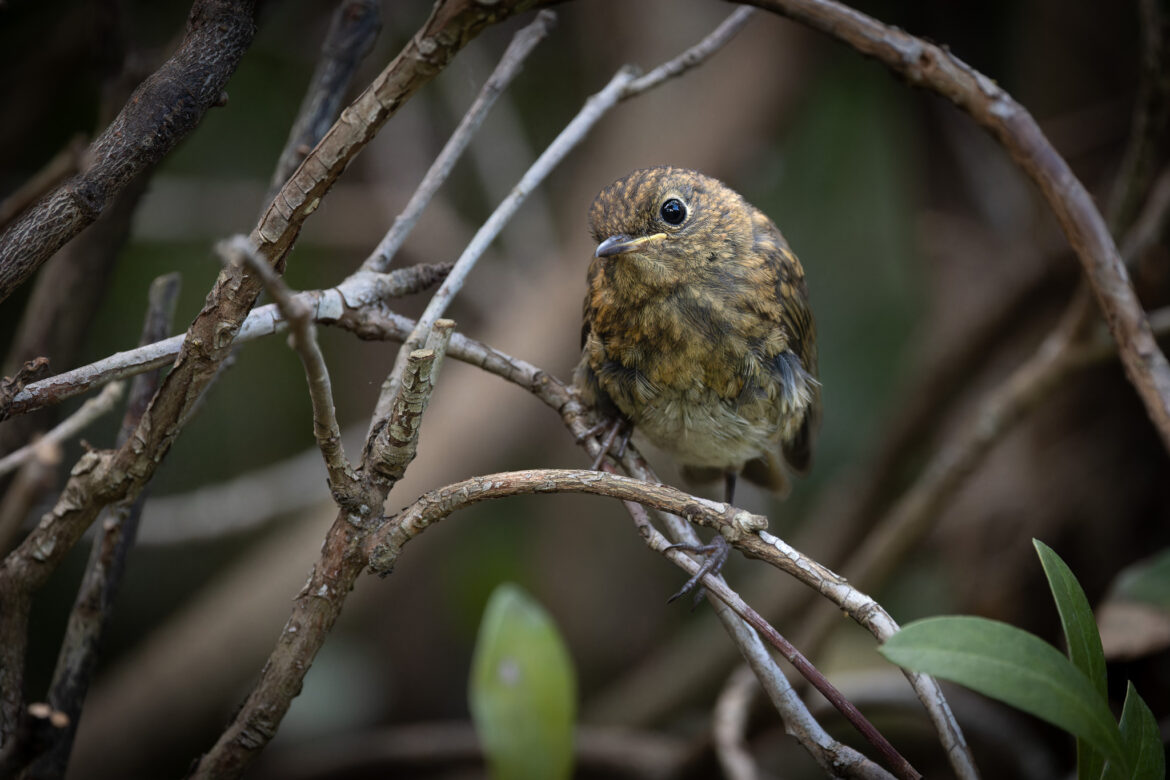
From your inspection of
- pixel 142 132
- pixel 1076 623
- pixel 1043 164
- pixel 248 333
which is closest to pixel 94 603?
pixel 248 333

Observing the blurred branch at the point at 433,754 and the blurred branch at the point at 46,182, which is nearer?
the blurred branch at the point at 46,182

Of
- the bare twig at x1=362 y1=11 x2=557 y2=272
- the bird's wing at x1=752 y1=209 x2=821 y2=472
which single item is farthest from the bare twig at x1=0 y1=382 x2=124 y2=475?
the bird's wing at x1=752 y1=209 x2=821 y2=472

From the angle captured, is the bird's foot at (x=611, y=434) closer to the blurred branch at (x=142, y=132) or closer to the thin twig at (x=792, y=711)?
the thin twig at (x=792, y=711)

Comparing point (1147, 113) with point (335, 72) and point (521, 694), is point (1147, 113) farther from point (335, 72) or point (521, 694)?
point (521, 694)

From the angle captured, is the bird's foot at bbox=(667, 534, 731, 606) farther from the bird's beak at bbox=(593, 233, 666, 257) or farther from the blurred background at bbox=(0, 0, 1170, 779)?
the blurred background at bbox=(0, 0, 1170, 779)

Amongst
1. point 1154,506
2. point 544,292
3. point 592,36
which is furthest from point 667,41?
point 1154,506

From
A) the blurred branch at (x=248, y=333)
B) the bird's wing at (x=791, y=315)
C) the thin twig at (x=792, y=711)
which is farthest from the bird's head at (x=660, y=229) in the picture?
the thin twig at (x=792, y=711)
